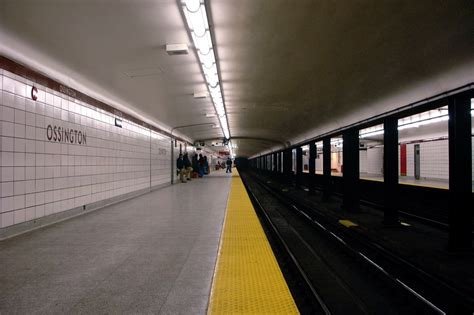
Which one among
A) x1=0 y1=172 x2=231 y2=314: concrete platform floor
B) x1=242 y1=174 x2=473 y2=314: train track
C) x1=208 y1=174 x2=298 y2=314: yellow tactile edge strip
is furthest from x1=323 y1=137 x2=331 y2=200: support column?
x1=208 y1=174 x2=298 y2=314: yellow tactile edge strip

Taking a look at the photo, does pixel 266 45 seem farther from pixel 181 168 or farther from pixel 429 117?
pixel 181 168

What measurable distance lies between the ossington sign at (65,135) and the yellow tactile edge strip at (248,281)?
12.4 ft

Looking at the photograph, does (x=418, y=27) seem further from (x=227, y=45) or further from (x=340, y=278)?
(x=340, y=278)

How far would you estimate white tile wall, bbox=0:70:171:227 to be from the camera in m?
4.39

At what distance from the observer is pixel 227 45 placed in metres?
5.30

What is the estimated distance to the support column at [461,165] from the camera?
152 inches

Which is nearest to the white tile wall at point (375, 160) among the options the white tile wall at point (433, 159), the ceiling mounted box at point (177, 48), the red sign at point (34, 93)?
the white tile wall at point (433, 159)

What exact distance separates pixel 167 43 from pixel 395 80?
5.06 m

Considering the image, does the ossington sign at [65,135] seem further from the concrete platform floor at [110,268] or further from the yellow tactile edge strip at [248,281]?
the yellow tactile edge strip at [248,281]

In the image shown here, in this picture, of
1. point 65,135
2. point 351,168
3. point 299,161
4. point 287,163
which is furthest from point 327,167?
point 65,135

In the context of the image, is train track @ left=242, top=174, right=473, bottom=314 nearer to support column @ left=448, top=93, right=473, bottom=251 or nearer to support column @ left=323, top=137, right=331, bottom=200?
support column @ left=448, top=93, right=473, bottom=251

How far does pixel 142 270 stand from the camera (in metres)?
3.06

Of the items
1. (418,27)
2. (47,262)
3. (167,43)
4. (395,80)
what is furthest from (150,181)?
(418,27)

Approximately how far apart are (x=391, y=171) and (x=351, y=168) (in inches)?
74.8
